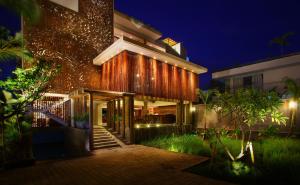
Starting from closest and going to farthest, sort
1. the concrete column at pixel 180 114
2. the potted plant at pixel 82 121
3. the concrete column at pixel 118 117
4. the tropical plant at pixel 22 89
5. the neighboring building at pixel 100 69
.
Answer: the tropical plant at pixel 22 89
the potted plant at pixel 82 121
the neighboring building at pixel 100 69
the concrete column at pixel 118 117
the concrete column at pixel 180 114

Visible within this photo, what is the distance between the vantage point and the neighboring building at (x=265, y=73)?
19.9m

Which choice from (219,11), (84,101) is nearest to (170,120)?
(84,101)

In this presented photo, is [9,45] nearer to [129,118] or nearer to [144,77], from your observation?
[129,118]

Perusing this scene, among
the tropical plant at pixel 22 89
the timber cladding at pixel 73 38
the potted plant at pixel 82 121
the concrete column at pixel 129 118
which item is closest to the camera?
the tropical plant at pixel 22 89

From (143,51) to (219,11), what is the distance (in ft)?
252

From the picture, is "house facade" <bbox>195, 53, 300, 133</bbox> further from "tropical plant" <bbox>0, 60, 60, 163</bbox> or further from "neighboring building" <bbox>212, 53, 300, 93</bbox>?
"tropical plant" <bbox>0, 60, 60, 163</bbox>

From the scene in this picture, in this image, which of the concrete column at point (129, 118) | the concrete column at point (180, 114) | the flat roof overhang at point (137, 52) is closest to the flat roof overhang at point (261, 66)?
the flat roof overhang at point (137, 52)

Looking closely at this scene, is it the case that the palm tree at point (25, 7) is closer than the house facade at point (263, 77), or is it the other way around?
the palm tree at point (25, 7)

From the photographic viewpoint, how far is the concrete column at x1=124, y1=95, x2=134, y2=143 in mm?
12984

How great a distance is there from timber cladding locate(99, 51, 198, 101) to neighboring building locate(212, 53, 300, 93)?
794 cm

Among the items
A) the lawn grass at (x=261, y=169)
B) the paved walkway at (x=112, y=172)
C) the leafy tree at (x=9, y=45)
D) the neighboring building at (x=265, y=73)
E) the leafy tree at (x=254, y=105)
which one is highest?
the neighboring building at (x=265, y=73)

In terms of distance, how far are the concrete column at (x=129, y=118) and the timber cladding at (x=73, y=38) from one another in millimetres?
5594

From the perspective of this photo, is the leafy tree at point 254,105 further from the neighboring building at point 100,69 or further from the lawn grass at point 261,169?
the neighboring building at point 100,69

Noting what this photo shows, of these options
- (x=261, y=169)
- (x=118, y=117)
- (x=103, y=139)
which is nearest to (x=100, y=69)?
(x=118, y=117)
